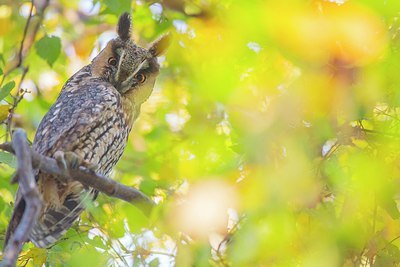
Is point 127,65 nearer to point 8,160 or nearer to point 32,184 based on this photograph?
point 8,160

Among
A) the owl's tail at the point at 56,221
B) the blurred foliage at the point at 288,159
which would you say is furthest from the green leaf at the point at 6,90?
the owl's tail at the point at 56,221

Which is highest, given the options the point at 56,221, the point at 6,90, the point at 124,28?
the point at 6,90

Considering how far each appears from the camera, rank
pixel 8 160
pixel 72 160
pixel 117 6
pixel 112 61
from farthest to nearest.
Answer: pixel 112 61, pixel 117 6, pixel 8 160, pixel 72 160

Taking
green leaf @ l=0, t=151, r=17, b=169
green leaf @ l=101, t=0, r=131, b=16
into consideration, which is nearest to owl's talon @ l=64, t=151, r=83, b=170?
green leaf @ l=0, t=151, r=17, b=169

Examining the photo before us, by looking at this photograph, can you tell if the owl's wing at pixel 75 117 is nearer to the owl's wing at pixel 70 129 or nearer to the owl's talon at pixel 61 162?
the owl's wing at pixel 70 129

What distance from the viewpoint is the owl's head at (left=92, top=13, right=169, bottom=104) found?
336cm

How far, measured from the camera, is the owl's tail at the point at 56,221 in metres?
2.96

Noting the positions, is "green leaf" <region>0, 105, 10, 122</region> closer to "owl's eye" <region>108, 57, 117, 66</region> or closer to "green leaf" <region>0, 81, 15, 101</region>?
"green leaf" <region>0, 81, 15, 101</region>

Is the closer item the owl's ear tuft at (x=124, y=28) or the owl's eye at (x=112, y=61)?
the owl's eye at (x=112, y=61)

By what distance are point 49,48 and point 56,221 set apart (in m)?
0.89

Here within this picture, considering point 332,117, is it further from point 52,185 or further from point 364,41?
point 52,185

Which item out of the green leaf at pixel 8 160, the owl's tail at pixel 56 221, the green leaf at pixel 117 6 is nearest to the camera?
the green leaf at pixel 8 160

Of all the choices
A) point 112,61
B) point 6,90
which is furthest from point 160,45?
point 6,90

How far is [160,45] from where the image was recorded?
3621 millimetres
